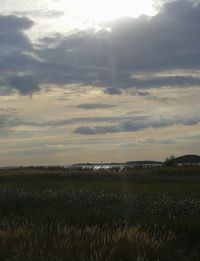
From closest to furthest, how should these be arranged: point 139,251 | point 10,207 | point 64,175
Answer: point 139,251
point 10,207
point 64,175

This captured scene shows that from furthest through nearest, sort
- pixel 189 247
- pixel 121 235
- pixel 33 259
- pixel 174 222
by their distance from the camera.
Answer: pixel 174 222
pixel 189 247
pixel 121 235
pixel 33 259

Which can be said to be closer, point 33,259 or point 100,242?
→ point 33,259

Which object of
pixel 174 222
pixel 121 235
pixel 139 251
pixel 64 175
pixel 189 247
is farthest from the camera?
pixel 64 175

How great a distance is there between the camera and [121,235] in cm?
1398

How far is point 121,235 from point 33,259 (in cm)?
273

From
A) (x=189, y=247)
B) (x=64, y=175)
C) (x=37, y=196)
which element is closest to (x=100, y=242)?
(x=189, y=247)

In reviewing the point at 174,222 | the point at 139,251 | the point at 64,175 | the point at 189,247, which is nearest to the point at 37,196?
the point at 174,222

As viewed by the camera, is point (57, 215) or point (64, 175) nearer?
point (57, 215)

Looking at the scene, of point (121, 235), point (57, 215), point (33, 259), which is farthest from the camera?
point (57, 215)

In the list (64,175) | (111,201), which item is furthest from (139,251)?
(64,175)

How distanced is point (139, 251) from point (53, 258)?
209 centimetres

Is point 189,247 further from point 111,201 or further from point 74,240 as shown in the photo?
point 111,201

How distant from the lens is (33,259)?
1208 centimetres

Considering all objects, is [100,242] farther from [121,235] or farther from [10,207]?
[10,207]
